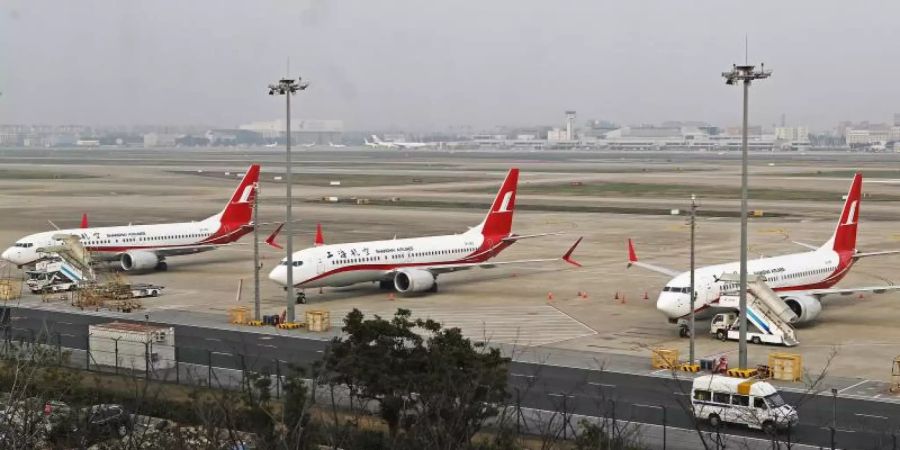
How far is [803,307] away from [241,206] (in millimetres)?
52429

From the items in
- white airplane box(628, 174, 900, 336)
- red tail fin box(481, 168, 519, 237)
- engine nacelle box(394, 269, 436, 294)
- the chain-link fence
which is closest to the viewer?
the chain-link fence

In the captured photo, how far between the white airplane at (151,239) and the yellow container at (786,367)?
156ft

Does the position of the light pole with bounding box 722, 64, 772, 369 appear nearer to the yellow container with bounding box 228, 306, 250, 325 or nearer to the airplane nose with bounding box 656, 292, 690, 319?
the airplane nose with bounding box 656, 292, 690, 319

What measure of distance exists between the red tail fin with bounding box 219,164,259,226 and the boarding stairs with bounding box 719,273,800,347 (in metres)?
49.4

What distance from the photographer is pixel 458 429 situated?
105ft

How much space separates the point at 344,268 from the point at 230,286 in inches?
495

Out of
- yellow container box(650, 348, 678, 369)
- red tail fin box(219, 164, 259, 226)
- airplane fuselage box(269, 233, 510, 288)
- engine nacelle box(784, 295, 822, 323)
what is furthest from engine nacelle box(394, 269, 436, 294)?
yellow container box(650, 348, 678, 369)

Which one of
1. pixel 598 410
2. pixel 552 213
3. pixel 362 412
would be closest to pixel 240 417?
pixel 362 412

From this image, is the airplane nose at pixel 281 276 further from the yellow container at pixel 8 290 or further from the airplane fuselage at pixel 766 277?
the airplane fuselage at pixel 766 277

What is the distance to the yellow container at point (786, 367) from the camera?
183 ft

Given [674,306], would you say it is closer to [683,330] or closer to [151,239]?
[683,330]

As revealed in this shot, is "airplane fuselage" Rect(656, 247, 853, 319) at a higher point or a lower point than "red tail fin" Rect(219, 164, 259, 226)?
lower

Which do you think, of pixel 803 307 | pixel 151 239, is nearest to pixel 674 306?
pixel 803 307

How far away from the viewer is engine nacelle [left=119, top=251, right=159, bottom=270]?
96688 millimetres
